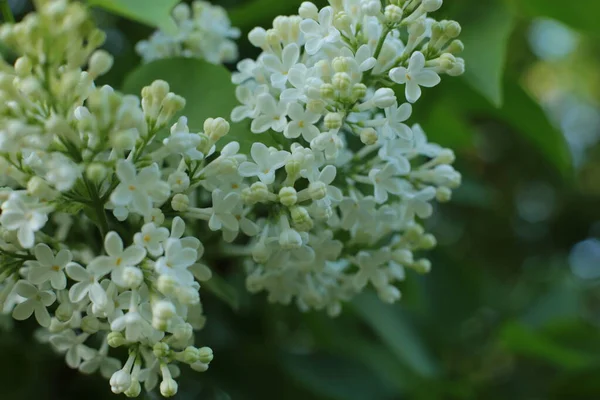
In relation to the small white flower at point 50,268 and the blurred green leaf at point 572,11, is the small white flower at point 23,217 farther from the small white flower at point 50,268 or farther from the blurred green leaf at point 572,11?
the blurred green leaf at point 572,11

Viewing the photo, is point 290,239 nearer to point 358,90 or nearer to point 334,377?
point 358,90

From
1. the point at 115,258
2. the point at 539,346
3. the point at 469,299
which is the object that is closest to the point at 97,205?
the point at 115,258

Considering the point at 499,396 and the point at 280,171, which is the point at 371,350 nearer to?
the point at 499,396

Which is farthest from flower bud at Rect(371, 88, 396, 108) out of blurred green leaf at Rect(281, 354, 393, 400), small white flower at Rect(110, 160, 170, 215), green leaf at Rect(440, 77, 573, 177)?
blurred green leaf at Rect(281, 354, 393, 400)

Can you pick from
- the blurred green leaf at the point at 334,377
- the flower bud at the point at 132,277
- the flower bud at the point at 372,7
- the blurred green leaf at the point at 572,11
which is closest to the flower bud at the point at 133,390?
the flower bud at the point at 132,277

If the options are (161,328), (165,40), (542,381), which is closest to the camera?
(161,328)

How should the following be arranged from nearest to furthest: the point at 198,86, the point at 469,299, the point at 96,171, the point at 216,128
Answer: the point at 96,171 → the point at 216,128 → the point at 198,86 → the point at 469,299

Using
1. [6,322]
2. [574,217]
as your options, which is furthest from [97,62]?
[574,217]
